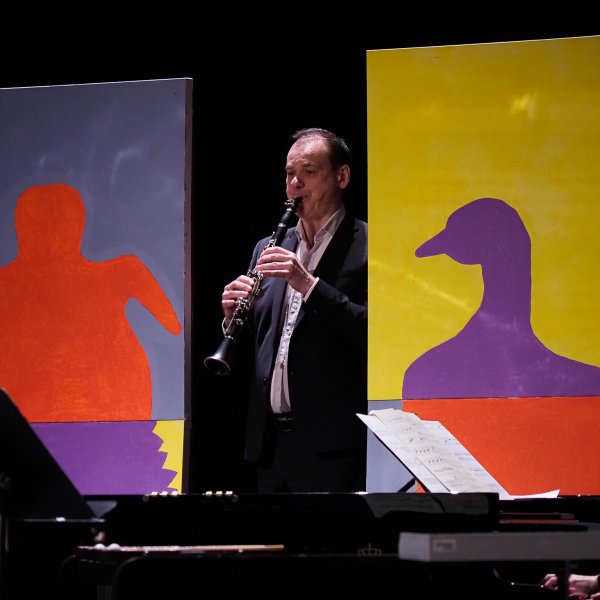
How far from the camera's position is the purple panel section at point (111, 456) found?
367cm

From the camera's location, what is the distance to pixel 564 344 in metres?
3.47

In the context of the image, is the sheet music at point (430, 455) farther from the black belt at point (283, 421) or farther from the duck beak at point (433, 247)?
the duck beak at point (433, 247)

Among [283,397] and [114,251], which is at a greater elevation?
[114,251]

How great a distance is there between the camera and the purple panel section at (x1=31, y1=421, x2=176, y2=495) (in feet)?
12.0

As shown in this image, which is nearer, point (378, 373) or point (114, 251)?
point (378, 373)

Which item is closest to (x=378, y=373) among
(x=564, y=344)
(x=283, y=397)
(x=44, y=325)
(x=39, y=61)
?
(x=283, y=397)

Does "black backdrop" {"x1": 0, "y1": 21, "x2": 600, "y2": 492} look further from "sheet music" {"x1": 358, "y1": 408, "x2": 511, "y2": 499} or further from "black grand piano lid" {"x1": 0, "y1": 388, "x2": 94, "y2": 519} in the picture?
"black grand piano lid" {"x1": 0, "y1": 388, "x2": 94, "y2": 519}

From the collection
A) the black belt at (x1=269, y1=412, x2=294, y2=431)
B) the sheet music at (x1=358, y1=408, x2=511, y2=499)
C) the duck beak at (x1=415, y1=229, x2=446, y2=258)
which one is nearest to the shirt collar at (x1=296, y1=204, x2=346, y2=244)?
the duck beak at (x1=415, y1=229, x2=446, y2=258)

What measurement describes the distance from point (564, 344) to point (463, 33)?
1272 millimetres

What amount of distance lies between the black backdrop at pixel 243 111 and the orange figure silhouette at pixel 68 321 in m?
0.23

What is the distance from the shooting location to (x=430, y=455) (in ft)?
8.23

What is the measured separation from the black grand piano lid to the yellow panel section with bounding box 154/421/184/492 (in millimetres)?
1424

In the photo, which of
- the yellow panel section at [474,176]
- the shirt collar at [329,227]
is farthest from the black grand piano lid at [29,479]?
the shirt collar at [329,227]

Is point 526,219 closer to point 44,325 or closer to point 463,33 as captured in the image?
point 463,33
